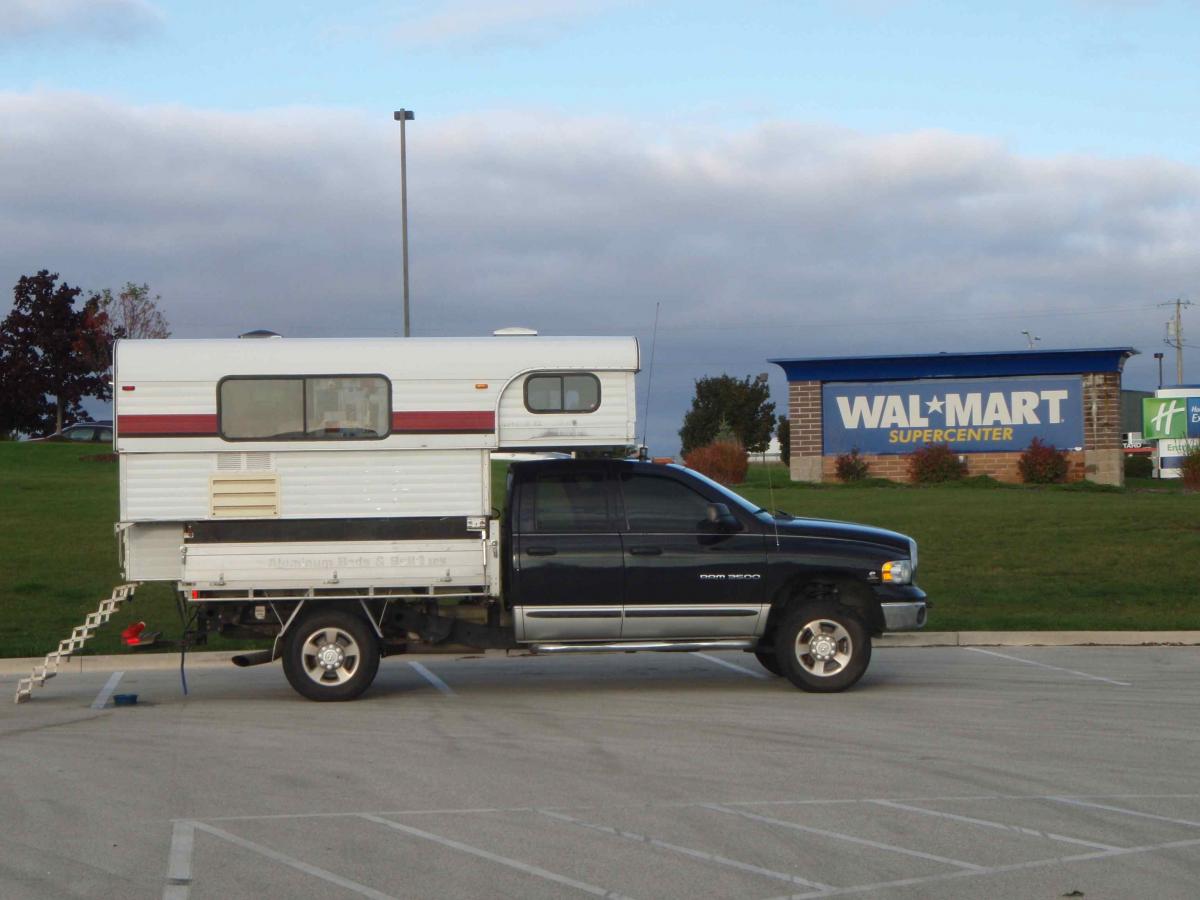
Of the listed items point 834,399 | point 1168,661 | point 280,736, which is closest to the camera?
point 280,736

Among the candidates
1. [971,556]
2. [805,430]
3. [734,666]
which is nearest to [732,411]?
[805,430]

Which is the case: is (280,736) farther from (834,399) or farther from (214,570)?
(834,399)

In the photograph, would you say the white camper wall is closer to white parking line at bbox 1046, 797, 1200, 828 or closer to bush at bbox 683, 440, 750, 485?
white parking line at bbox 1046, 797, 1200, 828

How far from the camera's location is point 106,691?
12.8 m

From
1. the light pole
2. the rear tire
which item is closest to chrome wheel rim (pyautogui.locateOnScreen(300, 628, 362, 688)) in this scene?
the rear tire

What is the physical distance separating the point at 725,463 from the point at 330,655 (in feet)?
74.1

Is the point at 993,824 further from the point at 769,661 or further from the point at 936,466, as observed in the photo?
the point at 936,466

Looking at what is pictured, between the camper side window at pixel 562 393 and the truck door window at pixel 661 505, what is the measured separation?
0.74 meters

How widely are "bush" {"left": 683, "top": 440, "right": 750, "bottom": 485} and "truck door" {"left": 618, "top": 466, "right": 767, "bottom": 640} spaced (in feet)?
70.1

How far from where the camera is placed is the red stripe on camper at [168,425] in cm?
1127

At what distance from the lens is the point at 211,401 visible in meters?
11.4

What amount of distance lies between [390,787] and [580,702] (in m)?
3.52

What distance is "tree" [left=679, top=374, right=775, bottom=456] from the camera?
205ft

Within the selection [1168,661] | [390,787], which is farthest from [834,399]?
[390,787]
